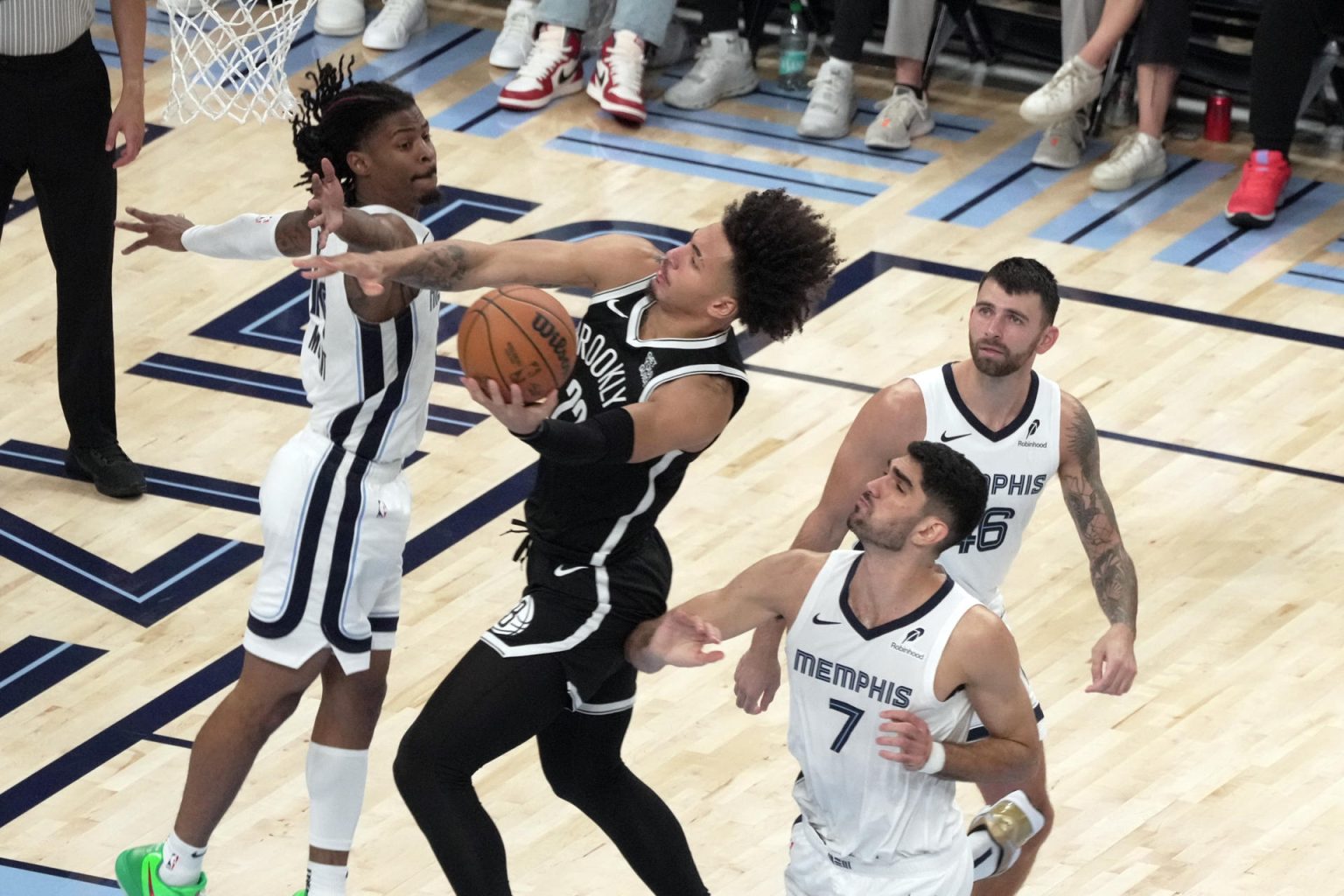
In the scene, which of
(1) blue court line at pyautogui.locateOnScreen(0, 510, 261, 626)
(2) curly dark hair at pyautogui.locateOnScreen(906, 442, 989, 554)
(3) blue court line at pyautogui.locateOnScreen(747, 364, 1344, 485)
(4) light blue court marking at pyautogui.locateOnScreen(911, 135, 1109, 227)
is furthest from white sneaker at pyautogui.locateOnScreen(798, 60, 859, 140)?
(2) curly dark hair at pyautogui.locateOnScreen(906, 442, 989, 554)

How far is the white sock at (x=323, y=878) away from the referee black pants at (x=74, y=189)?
2.49m

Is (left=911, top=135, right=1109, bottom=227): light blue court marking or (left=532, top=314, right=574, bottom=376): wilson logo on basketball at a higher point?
(left=532, top=314, right=574, bottom=376): wilson logo on basketball

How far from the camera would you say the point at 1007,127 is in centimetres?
970

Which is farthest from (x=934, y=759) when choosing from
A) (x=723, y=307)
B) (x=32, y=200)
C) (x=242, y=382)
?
(x=32, y=200)

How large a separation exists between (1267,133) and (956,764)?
519 cm

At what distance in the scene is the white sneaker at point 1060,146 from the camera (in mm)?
9305

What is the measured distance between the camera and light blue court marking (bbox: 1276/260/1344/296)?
8.38m

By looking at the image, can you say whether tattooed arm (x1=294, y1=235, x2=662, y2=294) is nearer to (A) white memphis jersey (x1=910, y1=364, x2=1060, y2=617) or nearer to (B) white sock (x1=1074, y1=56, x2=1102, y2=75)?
(A) white memphis jersey (x1=910, y1=364, x2=1060, y2=617)

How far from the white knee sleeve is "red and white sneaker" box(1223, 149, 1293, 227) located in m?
4.95

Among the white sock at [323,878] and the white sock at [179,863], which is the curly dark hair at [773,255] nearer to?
the white sock at [323,878]

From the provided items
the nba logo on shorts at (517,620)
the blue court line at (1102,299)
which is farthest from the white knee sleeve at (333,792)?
the blue court line at (1102,299)

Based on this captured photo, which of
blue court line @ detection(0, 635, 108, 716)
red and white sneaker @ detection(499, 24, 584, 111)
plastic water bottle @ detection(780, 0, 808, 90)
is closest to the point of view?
blue court line @ detection(0, 635, 108, 716)

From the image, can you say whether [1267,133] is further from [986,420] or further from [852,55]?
[986,420]

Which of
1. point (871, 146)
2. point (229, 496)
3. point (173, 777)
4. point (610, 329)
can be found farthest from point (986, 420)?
point (871, 146)
